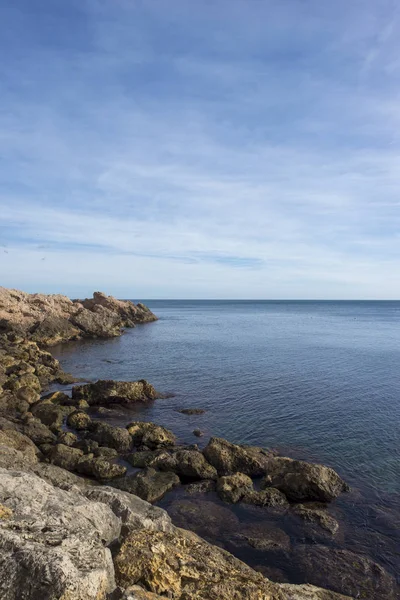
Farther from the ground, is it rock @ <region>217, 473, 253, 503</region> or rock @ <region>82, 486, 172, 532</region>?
rock @ <region>82, 486, 172, 532</region>

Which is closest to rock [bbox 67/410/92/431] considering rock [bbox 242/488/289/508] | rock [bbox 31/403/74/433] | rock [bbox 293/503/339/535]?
rock [bbox 31/403/74/433]

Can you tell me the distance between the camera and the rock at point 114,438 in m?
23.7

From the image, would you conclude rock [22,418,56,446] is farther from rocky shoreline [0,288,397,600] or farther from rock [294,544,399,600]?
rock [294,544,399,600]

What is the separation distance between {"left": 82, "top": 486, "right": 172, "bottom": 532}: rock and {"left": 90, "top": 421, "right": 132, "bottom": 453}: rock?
1056 cm

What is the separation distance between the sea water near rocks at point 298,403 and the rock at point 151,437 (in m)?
1.77

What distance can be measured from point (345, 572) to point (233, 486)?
6.20 meters

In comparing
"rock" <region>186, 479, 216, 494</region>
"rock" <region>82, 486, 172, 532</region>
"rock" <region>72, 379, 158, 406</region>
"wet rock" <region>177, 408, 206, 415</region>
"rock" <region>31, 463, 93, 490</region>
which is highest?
"rock" <region>82, 486, 172, 532</region>

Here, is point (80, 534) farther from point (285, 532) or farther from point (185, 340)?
point (185, 340)

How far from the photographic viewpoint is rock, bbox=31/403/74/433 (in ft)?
87.3

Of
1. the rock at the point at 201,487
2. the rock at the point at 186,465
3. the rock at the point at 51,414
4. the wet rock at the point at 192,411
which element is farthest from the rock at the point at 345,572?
the rock at the point at 51,414

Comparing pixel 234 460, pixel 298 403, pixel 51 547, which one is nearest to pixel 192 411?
pixel 298 403

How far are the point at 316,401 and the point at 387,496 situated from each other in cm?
1480

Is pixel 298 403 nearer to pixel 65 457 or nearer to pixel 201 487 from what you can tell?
pixel 201 487

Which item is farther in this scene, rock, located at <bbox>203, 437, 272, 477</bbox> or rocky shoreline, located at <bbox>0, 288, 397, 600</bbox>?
rock, located at <bbox>203, 437, 272, 477</bbox>
